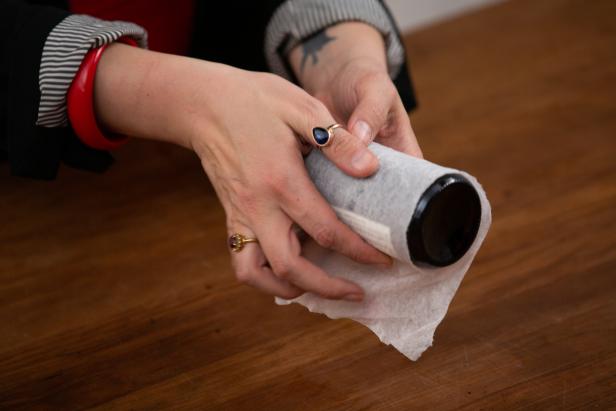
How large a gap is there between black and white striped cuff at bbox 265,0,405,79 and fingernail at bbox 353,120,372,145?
0.26 meters

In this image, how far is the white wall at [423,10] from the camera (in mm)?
1626

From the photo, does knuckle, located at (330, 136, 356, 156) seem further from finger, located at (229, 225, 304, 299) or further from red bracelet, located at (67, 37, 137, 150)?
red bracelet, located at (67, 37, 137, 150)

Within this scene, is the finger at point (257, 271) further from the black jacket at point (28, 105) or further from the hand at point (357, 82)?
the black jacket at point (28, 105)

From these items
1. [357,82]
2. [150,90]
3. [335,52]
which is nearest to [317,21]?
[335,52]

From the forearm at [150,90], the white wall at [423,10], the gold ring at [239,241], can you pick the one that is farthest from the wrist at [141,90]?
the white wall at [423,10]

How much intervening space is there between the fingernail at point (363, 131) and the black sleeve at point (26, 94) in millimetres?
323

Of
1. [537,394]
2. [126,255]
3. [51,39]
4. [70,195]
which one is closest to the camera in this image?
[537,394]

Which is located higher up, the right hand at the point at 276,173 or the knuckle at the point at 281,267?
the right hand at the point at 276,173

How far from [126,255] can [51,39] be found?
268 millimetres

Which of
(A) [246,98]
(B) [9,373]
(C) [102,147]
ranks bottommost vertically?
(B) [9,373]

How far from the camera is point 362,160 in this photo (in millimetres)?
561

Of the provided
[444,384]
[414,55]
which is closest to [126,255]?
[444,384]

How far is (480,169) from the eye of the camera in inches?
36.2

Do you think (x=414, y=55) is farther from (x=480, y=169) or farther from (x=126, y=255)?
(x=126, y=255)
